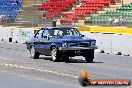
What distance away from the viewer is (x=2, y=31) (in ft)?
152

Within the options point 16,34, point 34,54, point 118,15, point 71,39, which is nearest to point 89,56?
point 71,39

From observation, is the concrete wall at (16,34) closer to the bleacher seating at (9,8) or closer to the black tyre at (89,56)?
the bleacher seating at (9,8)

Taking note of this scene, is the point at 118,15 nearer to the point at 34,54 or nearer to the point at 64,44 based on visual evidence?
the point at 34,54

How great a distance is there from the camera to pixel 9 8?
203 ft

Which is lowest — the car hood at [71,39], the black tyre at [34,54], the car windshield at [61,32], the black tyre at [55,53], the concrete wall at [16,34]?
the concrete wall at [16,34]

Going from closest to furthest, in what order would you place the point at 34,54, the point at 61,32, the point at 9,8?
the point at 61,32 < the point at 34,54 < the point at 9,8

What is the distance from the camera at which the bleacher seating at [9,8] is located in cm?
5856

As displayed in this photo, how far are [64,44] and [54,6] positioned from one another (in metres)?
37.8

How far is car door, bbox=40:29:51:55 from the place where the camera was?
23516mm

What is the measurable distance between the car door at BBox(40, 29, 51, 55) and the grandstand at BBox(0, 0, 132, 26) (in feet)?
69.2

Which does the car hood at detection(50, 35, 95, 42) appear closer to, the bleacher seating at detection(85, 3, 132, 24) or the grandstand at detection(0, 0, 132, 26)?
the bleacher seating at detection(85, 3, 132, 24)

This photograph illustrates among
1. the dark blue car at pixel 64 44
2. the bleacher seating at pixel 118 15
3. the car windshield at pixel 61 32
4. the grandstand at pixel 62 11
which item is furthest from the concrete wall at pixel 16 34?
the car windshield at pixel 61 32

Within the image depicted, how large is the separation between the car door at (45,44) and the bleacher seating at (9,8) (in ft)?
110

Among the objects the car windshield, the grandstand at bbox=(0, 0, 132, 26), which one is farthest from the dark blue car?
the grandstand at bbox=(0, 0, 132, 26)
